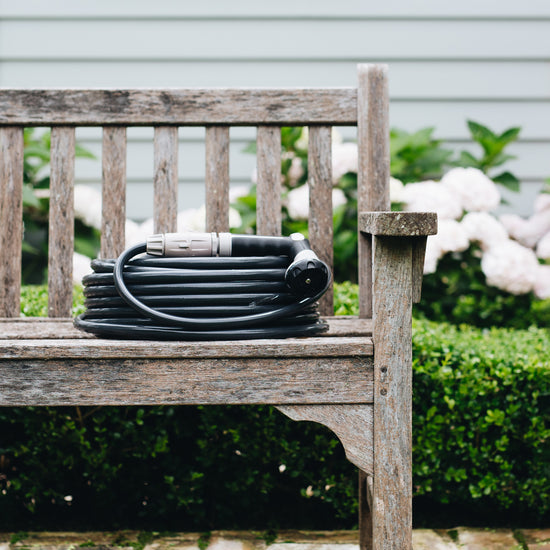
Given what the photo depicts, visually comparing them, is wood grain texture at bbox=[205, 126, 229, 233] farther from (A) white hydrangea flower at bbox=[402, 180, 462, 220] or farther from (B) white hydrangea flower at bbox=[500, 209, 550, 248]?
(B) white hydrangea flower at bbox=[500, 209, 550, 248]

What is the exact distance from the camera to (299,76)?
3295 mm

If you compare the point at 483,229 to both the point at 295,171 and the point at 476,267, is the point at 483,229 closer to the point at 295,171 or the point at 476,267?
the point at 476,267

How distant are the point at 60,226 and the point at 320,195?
2.53 ft

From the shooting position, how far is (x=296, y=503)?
7.10 feet

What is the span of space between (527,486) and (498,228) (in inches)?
47.5

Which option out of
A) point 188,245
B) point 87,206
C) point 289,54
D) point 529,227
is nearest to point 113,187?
point 188,245

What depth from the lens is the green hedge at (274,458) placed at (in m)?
1.93

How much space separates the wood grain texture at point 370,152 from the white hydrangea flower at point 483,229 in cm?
112

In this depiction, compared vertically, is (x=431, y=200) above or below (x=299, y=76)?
below

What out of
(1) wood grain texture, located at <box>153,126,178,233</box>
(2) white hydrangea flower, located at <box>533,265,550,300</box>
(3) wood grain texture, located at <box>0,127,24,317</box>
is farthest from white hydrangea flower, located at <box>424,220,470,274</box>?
(3) wood grain texture, located at <box>0,127,24,317</box>

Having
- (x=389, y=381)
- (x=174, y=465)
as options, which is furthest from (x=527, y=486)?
(x=174, y=465)

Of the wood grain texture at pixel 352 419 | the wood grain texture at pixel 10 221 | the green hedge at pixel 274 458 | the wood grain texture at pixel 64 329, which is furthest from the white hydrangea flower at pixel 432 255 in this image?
the wood grain texture at pixel 10 221

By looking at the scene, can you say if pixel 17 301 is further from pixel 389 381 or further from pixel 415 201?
pixel 415 201

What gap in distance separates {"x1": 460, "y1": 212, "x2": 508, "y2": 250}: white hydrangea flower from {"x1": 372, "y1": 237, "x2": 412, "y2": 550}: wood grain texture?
1605 millimetres
